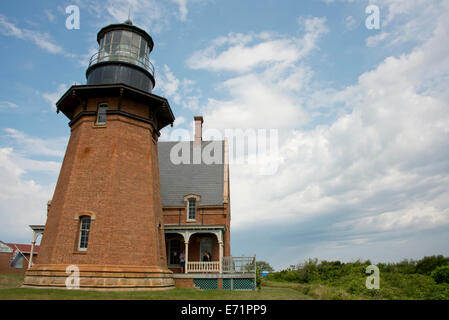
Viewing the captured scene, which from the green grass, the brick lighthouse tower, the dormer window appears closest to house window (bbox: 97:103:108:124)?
the brick lighthouse tower

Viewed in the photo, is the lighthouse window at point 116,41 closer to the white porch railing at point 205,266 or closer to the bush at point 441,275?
the white porch railing at point 205,266

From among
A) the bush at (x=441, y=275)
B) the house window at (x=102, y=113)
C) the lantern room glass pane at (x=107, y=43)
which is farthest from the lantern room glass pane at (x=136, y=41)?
the bush at (x=441, y=275)

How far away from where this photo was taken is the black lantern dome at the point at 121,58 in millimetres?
15820

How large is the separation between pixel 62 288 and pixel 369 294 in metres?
14.0

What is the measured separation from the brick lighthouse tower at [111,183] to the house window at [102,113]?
0.05 metres

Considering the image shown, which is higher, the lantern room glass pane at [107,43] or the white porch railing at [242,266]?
the lantern room glass pane at [107,43]

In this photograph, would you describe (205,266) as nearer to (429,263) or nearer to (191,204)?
(191,204)

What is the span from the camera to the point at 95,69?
16.2m

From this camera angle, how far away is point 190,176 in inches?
960

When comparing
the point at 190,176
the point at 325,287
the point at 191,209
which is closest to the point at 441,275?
the point at 325,287

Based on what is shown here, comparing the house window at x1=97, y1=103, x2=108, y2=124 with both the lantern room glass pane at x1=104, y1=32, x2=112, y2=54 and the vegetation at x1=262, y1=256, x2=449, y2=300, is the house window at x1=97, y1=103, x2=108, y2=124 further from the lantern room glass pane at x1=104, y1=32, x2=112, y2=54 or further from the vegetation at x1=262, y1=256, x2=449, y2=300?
the vegetation at x1=262, y1=256, x2=449, y2=300
